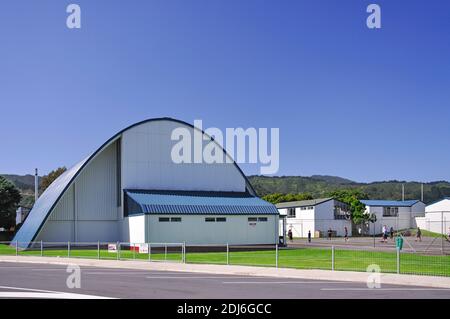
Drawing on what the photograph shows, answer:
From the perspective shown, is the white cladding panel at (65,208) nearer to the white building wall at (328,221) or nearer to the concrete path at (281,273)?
the concrete path at (281,273)

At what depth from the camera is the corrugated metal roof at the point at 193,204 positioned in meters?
45.3

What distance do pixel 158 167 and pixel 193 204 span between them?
5580 millimetres

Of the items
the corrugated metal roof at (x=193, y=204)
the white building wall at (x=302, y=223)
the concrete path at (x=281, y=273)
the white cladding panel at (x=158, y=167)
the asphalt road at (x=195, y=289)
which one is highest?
the white cladding panel at (x=158, y=167)

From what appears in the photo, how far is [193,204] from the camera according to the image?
154 feet

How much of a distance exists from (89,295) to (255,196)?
38.3m

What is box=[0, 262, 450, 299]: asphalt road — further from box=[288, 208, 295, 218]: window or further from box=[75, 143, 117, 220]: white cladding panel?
box=[288, 208, 295, 218]: window

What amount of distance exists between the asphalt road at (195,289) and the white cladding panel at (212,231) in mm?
22853

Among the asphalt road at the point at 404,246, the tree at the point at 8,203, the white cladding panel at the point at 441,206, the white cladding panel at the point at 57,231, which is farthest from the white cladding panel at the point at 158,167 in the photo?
the white cladding panel at the point at 441,206

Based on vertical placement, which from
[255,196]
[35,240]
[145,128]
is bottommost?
[35,240]

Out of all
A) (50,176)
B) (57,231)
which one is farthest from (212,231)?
(50,176)
